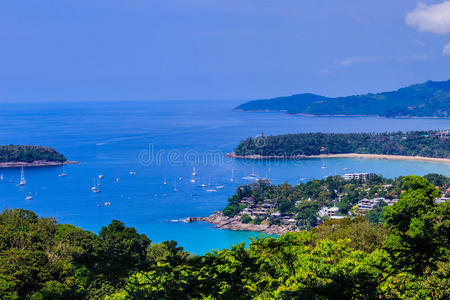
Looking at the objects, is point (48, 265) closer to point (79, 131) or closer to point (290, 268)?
point (290, 268)

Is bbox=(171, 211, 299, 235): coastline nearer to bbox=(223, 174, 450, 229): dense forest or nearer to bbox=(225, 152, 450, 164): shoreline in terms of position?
bbox=(223, 174, 450, 229): dense forest

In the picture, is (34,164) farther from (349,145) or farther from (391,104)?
(391,104)

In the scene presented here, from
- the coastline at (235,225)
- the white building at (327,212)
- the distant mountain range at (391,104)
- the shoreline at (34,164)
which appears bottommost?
the coastline at (235,225)

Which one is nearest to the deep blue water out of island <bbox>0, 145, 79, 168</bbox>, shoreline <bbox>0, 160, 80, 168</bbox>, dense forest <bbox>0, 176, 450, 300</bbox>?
shoreline <bbox>0, 160, 80, 168</bbox>

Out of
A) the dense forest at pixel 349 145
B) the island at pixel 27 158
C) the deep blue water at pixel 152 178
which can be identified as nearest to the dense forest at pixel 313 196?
the deep blue water at pixel 152 178

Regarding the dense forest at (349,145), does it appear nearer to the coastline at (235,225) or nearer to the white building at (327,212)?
the coastline at (235,225)

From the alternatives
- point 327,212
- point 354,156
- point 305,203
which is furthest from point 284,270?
point 354,156
